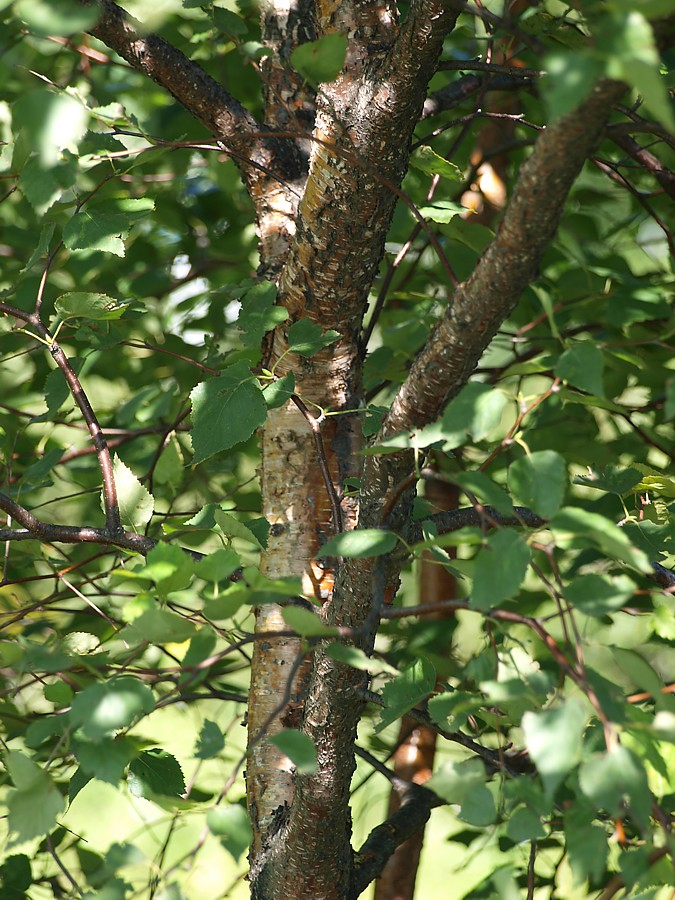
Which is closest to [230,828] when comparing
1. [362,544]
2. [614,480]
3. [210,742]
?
[210,742]

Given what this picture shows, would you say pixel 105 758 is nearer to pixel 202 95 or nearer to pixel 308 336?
pixel 308 336

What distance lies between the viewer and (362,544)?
0.45m

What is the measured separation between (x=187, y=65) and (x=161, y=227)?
0.60m

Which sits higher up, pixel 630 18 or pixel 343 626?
pixel 630 18

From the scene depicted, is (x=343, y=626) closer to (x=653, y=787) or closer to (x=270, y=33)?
(x=653, y=787)

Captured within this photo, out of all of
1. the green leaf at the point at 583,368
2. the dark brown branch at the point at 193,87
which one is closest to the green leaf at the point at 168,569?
the green leaf at the point at 583,368

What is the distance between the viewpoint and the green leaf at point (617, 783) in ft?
1.15

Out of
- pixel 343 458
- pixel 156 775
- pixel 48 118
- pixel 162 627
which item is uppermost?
pixel 48 118

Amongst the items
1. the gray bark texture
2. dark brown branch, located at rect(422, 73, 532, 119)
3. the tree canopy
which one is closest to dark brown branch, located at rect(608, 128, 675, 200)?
the tree canopy

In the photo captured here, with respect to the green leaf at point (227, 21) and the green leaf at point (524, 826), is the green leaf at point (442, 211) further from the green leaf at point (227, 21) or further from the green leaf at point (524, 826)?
the green leaf at point (524, 826)

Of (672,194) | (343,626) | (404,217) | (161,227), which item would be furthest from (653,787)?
(161,227)

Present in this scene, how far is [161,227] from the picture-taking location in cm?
127

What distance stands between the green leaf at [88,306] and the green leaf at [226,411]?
0.36 feet

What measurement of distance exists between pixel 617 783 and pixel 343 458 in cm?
40
